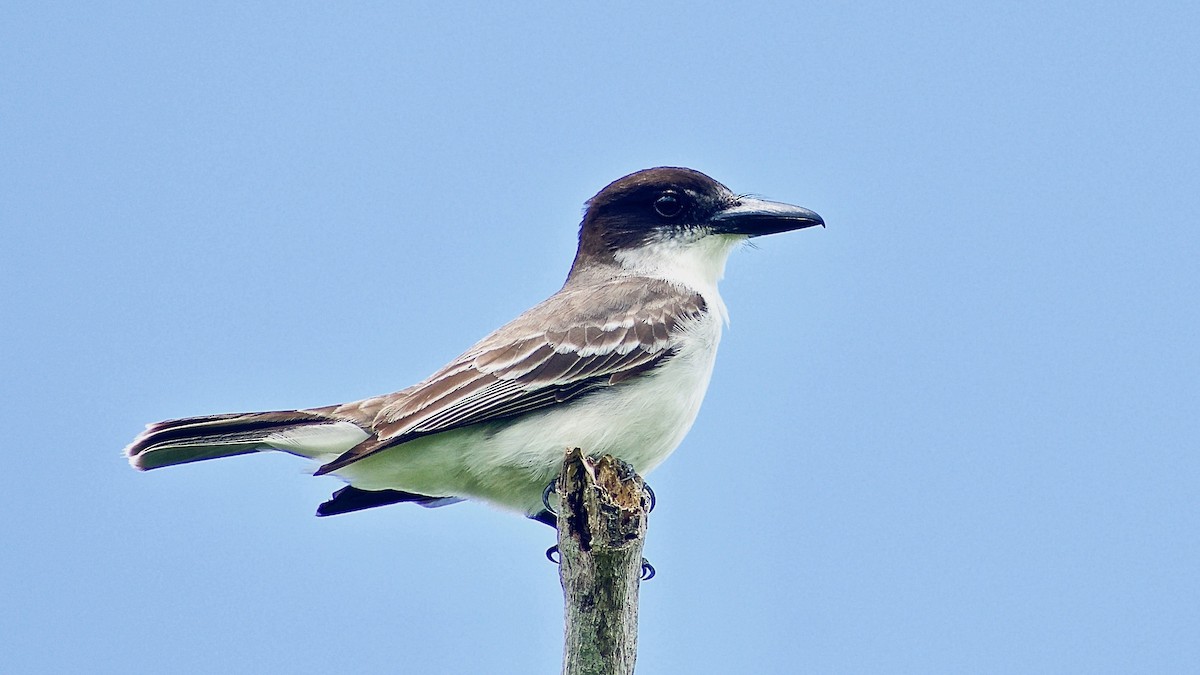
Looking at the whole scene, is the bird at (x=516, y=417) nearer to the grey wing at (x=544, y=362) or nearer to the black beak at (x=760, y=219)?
the grey wing at (x=544, y=362)

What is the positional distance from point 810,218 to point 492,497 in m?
3.20

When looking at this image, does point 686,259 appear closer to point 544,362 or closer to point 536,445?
point 544,362

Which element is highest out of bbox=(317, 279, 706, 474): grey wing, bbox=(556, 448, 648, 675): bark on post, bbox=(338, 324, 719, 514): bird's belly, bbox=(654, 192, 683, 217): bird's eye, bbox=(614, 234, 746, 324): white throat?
bbox=(654, 192, 683, 217): bird's eye

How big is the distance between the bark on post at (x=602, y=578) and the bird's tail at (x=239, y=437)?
8.54ft

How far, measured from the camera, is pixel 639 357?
8.25 m

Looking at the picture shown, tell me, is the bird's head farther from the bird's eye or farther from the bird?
the bird

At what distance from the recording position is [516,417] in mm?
7969

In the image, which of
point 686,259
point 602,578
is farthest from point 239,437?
point 686,259

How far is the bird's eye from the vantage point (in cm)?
976

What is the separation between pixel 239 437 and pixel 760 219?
3.92 m

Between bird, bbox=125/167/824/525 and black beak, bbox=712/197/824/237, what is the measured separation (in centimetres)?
82

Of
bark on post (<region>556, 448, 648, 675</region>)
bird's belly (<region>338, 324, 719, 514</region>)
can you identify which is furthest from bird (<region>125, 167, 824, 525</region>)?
bark on post (<region>556, 448, 648, 675</region>)

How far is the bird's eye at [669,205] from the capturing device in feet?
32.0

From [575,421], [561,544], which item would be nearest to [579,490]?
[561,544]
